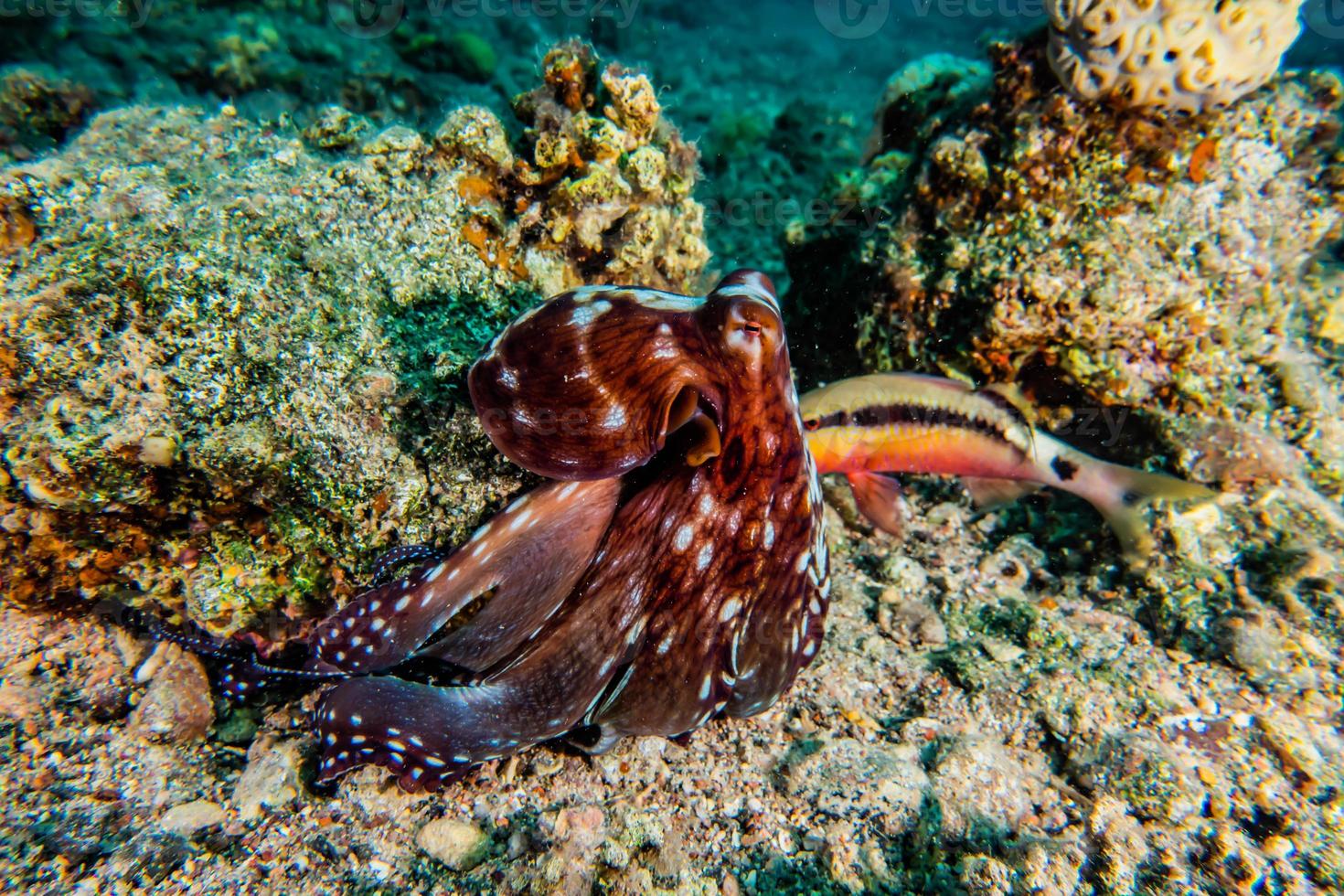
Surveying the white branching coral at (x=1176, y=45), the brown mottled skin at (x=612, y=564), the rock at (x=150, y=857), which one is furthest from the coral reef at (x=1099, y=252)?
the rock at (x=150, y=857)

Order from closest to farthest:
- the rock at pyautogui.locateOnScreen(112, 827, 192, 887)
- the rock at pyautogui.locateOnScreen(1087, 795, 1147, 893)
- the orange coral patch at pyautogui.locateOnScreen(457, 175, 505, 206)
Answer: the rock at pyautogui.locateOnScreen(112, 827, 192, 887)
the rock at pyautogui.locateOnScreen(1087, 795, 1147, 893)
the orange coral patch at pyautogui.locateOnScreen(457, 175, 505, 206)

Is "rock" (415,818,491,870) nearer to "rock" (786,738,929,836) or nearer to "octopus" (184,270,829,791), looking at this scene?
"octopus" (184,270,829,791)

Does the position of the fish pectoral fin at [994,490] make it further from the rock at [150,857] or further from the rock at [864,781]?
the rock at [150,857]

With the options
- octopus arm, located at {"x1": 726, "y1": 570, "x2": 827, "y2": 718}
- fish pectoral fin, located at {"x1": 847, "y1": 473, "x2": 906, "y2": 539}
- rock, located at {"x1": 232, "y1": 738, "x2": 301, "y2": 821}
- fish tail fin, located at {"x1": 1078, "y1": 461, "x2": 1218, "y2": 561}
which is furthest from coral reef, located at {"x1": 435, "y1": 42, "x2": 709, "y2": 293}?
fish tail fin, located at {"x1": 1078, "y1": 461, "x2": 1218, "y2": 561}

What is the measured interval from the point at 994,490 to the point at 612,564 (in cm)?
278

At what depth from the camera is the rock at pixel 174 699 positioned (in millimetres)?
2543

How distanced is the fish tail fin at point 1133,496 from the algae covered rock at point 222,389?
11.4 feet

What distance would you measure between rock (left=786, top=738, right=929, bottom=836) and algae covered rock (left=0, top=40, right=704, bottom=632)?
186 cm

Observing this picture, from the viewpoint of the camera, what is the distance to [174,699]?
2.61 m

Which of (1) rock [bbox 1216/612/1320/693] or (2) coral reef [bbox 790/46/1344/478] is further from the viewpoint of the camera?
(2) coral reef [bbox 790/46/1344/478]

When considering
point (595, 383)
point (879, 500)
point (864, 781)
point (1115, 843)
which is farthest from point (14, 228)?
point (1115, 843)

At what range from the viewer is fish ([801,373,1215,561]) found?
3598 mm

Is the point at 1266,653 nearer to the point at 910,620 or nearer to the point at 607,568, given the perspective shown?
the point at 910,620

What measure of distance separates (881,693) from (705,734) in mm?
948
